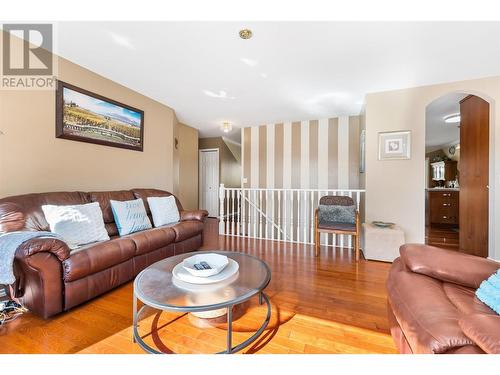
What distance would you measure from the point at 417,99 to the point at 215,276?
3.38 m

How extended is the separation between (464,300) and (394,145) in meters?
2.42

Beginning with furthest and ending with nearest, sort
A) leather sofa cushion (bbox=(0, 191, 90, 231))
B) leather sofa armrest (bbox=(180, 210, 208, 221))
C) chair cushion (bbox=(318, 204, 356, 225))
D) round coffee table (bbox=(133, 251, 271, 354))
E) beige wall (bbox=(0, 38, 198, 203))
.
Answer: chair cushion (bbox=(318, 204, 356, 225)), leather sofa armrest (bbox=(180, 210, 208, 221)), beige wall (bbox=(0, 38, 198, 203)), leather sofa cushion (bbox=(0, 191, 90, 231)), round coffee table (bbox=(133, 251, 271, 354))

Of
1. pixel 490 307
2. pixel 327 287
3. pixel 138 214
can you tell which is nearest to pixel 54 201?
pixel 138 214

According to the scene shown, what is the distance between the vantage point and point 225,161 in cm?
648

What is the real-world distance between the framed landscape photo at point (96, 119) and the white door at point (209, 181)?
2.98 metres

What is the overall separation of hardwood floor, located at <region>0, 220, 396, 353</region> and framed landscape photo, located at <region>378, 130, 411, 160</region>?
176cm

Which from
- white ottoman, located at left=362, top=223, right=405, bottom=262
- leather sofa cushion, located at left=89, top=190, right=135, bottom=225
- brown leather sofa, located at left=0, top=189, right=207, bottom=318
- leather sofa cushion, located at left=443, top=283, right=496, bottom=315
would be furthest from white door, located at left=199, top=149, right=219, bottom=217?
leather sofa cushion, located at left=443, top=283, right=496, bottom=315

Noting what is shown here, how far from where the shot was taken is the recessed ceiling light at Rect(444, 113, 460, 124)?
3917 mm

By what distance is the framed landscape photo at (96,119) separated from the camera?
2352mm

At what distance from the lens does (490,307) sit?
96cm

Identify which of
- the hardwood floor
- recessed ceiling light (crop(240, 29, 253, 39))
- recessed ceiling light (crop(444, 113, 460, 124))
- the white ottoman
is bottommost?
the hardwood floor

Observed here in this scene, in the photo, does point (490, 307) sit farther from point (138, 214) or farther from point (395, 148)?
point (138, 214)

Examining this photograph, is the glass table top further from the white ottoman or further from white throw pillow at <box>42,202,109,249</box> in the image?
the white ottoman

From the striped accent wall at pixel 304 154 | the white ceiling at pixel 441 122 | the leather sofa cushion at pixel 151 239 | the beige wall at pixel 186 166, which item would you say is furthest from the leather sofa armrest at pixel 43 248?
the white ceiling at pixel 441 122
